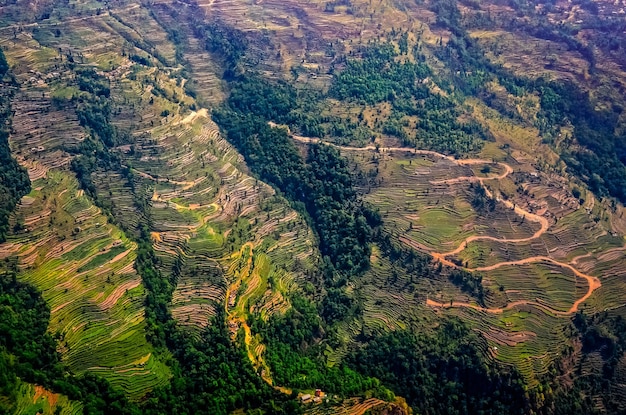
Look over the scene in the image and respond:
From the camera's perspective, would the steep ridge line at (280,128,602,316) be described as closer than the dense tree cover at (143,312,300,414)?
No

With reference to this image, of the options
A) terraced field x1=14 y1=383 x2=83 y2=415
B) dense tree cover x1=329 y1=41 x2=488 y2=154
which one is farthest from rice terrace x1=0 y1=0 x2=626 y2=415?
dense tree cover x1=329 y1=41 x2=488 y2=154

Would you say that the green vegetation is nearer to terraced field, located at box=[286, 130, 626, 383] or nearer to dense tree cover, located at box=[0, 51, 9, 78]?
terraced field, located at box=[286, 130, 626, 383]

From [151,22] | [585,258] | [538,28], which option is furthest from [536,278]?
[151,22]

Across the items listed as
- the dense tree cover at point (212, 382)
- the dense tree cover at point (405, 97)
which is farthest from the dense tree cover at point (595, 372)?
the dense tree cover at point (405, 97)

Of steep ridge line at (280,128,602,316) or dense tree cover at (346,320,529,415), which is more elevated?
steep ridge line at (280,128,602,316)

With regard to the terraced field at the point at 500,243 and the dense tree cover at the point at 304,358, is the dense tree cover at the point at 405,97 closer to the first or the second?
the terraced field at the point at 500,243

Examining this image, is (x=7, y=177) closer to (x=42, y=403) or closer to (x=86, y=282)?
(x=86, y=282)

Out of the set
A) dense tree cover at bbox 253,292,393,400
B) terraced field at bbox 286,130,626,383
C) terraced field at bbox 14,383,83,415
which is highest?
terraced field at bbox 286,130,626,383
